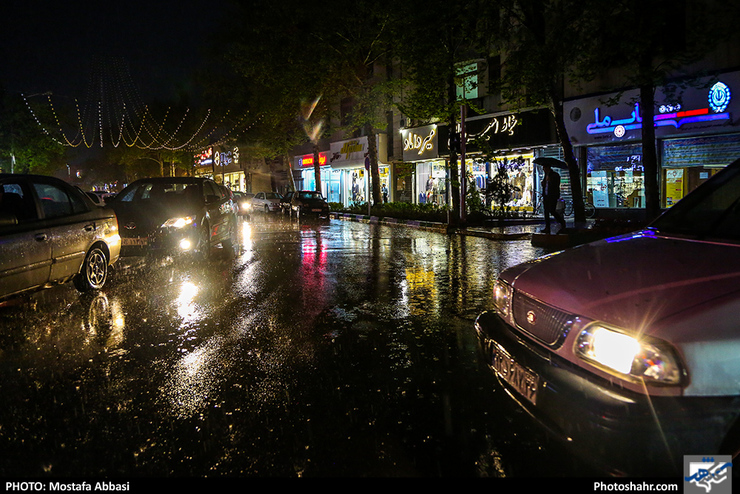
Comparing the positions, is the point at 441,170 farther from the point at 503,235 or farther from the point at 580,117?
the point at 503,235

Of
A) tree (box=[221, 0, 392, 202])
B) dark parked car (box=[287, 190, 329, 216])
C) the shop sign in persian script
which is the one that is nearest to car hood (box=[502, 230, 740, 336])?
tree (box=[221, 0, 392, 202])

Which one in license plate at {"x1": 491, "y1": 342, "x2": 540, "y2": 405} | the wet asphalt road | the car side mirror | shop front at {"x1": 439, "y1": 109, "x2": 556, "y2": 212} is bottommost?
the wet asphalt road

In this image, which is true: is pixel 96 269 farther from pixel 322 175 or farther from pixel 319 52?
pixel 322 175

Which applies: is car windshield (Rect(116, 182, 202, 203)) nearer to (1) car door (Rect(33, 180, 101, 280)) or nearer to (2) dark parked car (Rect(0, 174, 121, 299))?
(2) dark parked car (Rect(0, 174, 121, 299))

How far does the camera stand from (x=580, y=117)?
75.8ft

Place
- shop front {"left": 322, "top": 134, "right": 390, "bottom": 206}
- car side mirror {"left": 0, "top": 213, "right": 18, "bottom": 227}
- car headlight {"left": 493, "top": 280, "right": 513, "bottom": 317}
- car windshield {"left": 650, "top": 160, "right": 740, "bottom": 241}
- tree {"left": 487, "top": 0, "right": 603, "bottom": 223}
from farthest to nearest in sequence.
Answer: shop front {"left": 322, "top": 134, "right": 390, "bottom": 206} < tree {"left": 487, "top": 0, "right": 603, "bottom": 223} < car side mirror {"left": 0, "top": 213, "right": 18, "bottom": 227} < car headlight {"left": 493, "top": 280, "right": 513, "bottom": 317} < car windshield {"left": 650, "top": 160, "right": 740, "bottom": 241}

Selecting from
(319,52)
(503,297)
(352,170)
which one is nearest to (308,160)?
(352,170)

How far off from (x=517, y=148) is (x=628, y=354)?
83.5ft

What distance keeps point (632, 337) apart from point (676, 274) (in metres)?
0.51

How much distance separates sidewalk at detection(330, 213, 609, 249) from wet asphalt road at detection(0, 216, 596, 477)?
6.99 metres

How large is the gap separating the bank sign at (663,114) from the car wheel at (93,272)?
1489cm

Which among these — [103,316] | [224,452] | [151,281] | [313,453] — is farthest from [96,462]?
[151,281]

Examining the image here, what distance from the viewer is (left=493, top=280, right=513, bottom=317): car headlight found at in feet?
11.0

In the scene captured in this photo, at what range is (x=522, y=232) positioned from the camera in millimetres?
17484
